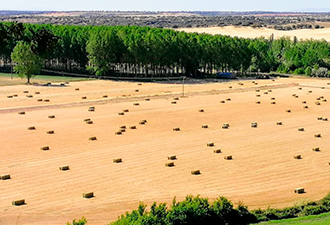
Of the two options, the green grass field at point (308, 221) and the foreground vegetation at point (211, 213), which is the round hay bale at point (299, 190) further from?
the green grass field at point (308, 221)

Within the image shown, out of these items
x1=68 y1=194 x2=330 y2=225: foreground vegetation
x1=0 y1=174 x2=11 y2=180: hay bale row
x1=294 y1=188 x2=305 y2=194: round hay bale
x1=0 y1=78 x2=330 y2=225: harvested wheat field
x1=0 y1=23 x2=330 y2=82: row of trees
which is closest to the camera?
x1=68 y1=194 x2=330 y2=225: foreground vegetation

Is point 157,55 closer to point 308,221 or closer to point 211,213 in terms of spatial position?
point 308,221

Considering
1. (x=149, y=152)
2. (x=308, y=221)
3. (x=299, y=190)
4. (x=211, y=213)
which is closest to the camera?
(x=211, y=213)

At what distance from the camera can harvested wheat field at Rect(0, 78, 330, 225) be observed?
4016cm

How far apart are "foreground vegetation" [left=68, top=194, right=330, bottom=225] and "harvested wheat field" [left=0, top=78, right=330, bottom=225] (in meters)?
2.29

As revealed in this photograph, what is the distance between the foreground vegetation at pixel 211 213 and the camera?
3158 centimetres

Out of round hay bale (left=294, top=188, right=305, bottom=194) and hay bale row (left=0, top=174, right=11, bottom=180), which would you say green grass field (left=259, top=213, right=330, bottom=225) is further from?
hay bale row (left=0, top=174, right=11, bottom=180)

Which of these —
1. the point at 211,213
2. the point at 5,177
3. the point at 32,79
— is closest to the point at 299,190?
the point at 211,213

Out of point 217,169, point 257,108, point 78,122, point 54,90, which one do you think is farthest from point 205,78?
point 217,169

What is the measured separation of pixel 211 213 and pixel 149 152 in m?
19.1

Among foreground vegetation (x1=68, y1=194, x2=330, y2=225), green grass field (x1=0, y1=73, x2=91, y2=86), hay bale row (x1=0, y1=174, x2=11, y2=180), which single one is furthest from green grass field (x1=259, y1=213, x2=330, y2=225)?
green grass field (x1=0, y1=73, x2=91, y2=86)

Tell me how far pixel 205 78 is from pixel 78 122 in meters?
61.8

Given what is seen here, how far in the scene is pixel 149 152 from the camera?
53062mm

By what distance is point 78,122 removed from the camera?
68562mm
